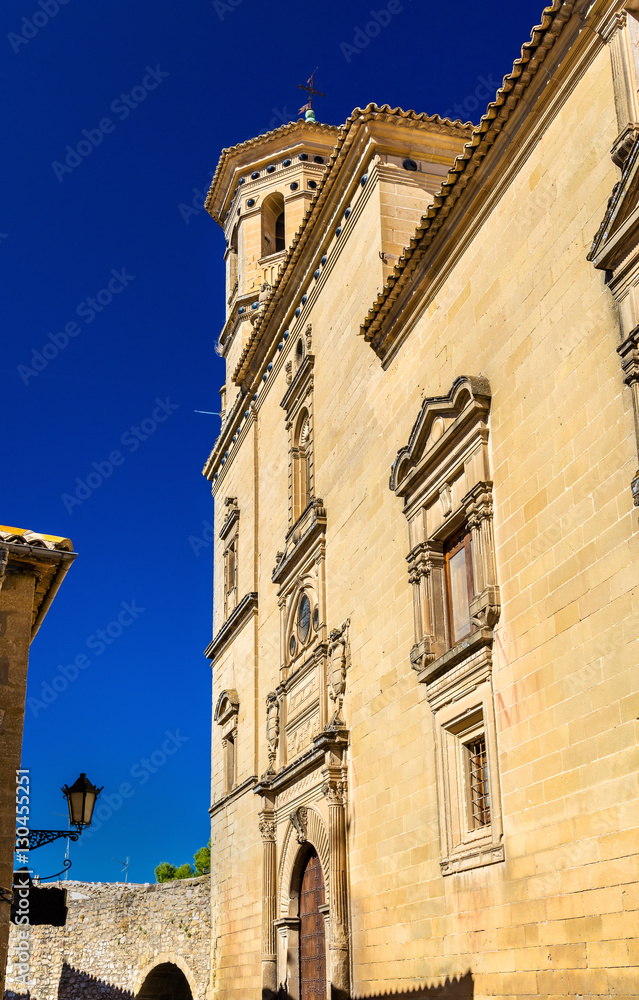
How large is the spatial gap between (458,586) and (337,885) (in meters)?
4.47

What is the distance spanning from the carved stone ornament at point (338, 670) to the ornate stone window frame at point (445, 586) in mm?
2744

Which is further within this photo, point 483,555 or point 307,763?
point 307,763

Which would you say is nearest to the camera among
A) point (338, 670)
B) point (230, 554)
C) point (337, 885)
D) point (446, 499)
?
point (446, 499)

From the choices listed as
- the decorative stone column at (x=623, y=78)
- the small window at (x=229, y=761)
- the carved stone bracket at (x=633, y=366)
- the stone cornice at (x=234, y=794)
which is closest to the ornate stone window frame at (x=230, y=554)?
the small window at (x=229, y=761)

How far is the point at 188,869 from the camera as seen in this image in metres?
56.0

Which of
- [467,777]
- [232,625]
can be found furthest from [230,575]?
[467,777]

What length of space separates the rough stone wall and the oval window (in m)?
8.61

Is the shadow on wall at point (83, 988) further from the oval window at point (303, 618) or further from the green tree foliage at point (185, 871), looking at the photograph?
the green tree foliage at point (185, 871)

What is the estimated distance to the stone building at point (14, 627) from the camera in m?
9.53

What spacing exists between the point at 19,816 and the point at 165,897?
1451cm

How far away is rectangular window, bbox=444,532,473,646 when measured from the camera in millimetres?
10578

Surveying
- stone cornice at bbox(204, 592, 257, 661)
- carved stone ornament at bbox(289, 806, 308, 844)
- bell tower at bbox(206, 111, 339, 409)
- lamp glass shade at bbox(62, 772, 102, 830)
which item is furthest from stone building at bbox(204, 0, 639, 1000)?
bell tower at bbox(206, 111, 339, 409)

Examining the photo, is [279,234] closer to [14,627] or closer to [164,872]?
[14,627]

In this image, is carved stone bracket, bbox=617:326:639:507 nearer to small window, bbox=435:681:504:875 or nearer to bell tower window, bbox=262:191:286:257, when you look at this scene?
small window, bbox=435:681:504:875
